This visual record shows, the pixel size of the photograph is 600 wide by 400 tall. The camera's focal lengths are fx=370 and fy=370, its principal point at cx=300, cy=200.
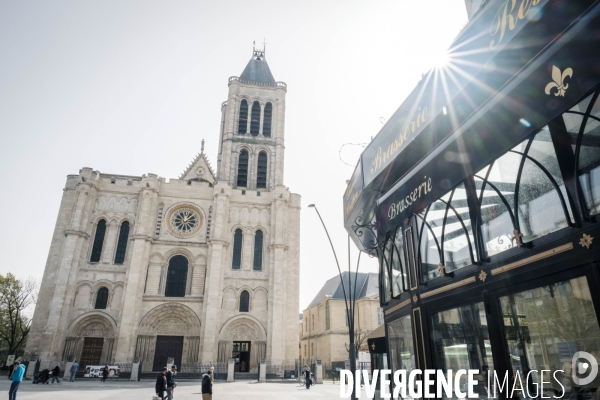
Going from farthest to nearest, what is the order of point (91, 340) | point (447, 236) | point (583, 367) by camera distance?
point (91, 340) → point (447, 236) → point (583, 367)

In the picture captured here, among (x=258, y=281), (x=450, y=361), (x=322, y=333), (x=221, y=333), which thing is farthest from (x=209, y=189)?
(x=450, y=361)

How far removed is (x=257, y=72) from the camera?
1898 inches

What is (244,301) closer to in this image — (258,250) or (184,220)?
(258,250)

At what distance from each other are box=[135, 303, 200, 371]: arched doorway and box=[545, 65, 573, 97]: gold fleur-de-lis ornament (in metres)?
33.2

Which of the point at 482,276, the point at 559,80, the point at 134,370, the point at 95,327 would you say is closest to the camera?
the point at 559,80

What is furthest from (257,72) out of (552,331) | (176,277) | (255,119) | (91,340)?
(552,331)

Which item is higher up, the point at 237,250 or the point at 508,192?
the point at 237,250

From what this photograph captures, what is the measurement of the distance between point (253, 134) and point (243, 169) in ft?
15.7

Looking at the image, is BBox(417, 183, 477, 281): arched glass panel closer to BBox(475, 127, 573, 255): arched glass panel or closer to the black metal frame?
the black metal frame

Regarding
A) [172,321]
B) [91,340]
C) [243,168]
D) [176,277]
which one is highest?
[243,168]

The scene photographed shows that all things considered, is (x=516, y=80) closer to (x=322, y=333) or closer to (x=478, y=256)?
(x=478, y=256)

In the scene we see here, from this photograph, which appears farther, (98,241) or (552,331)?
(98,241)

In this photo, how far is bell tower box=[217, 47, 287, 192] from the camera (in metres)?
40.6

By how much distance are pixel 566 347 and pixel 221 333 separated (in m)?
31.8
